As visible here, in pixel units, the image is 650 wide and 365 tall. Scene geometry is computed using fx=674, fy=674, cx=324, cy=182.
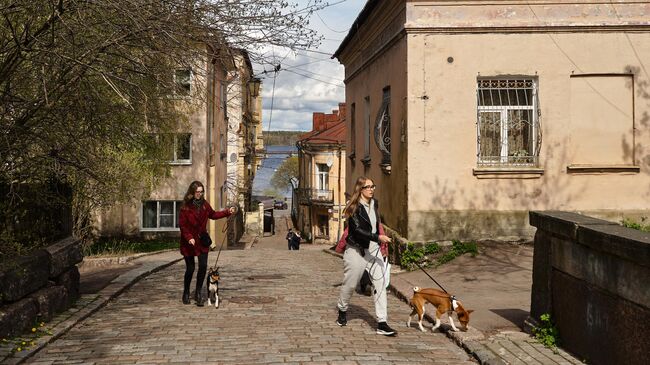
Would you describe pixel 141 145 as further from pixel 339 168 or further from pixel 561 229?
pixel 339 168

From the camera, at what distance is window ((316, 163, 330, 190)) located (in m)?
50.3

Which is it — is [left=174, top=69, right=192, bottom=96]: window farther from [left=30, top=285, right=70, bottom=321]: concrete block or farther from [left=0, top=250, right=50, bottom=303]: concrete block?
[left=30, top=285, right=70, bottom=321]: concrete block

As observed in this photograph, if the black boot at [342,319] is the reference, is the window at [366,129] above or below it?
above

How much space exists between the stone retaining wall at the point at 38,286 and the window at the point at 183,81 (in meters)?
2.57

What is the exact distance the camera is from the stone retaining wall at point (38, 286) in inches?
271

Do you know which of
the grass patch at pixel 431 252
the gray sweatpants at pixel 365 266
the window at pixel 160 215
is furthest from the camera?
the window at pixel 160 215

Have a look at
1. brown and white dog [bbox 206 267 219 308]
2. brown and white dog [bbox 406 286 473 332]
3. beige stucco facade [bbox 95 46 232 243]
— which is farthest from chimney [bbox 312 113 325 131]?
brown and white dog [bbox 406 286 473 332]

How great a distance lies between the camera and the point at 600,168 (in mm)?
13125

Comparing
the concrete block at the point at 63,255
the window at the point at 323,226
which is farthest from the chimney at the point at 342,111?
the concrete block at the point at 63,255

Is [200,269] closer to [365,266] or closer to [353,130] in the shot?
[365,266]

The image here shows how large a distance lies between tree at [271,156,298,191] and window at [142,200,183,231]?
81606 mm

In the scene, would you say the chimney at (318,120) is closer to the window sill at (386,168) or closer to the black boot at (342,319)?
the window sill at (386,168)

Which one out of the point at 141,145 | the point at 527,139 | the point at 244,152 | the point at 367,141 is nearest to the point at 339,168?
the point at 244,152

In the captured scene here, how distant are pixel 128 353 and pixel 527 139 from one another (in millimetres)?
9338
